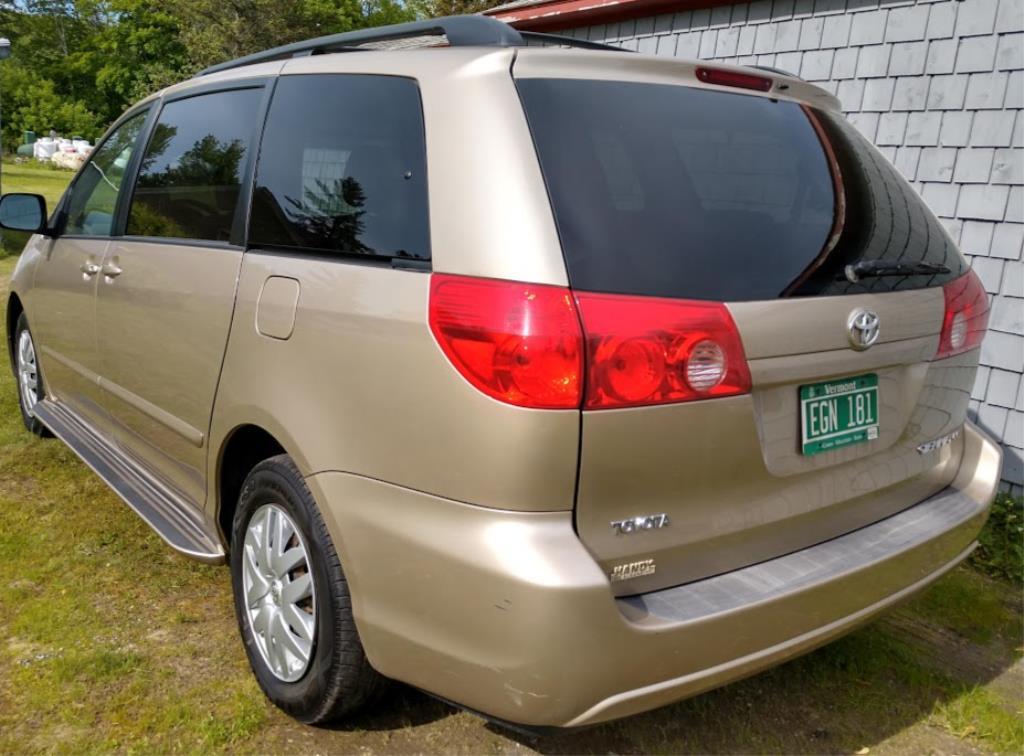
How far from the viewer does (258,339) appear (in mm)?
2428

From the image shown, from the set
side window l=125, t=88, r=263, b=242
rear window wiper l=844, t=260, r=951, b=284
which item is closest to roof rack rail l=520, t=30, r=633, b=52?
rear window wiper l=844, t=260, r=951, b=284

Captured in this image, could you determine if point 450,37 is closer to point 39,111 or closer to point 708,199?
point 708,199

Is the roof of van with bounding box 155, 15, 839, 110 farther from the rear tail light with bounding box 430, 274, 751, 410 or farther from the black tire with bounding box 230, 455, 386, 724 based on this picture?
the black tire with bounding box 230, 455, 386, 724

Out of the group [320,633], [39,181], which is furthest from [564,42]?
[39,181]

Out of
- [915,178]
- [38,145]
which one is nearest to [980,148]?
[915,178]

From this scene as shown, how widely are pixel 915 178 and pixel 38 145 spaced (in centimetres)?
4449

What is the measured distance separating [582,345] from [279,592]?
1.25 meters

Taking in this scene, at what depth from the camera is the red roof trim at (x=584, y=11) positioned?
6.51m

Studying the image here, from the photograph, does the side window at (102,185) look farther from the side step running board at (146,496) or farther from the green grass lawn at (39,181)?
the green grass lawn at (39,181)

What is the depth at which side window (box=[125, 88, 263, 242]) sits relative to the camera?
2863 mm

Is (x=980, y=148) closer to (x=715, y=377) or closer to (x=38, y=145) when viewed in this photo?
(x=715, y=377)

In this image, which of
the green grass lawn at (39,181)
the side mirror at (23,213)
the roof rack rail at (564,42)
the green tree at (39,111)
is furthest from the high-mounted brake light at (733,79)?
the green tree at (39,111)

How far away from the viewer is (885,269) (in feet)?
7.47

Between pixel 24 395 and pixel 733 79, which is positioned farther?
pixel 24 395
